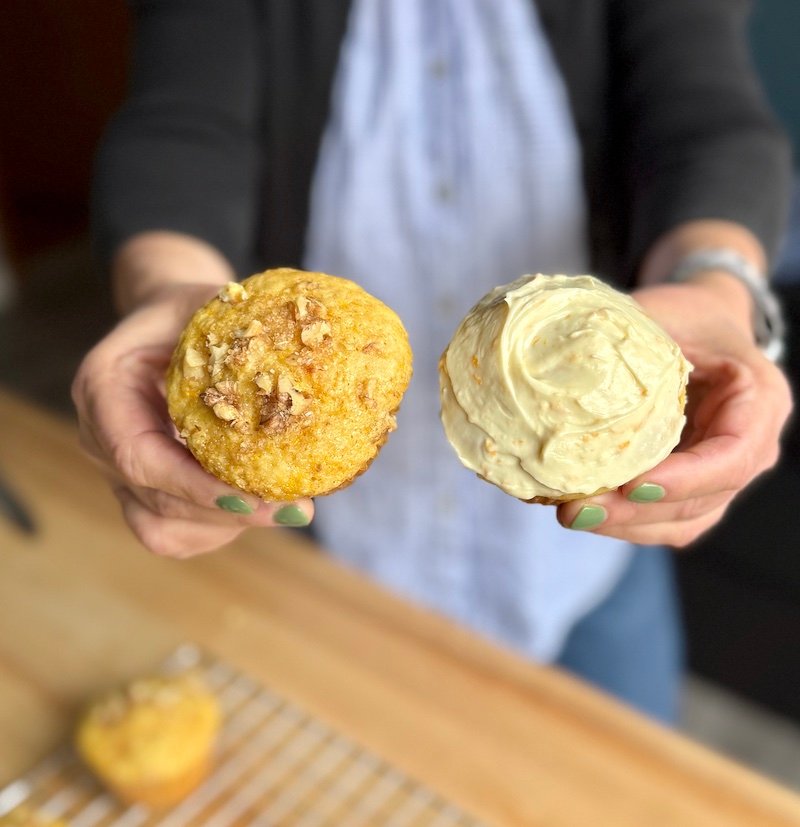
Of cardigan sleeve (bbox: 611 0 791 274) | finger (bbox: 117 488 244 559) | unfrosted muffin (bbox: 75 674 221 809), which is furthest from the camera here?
cardigan sleeve (bbox: 611 0 791 274)

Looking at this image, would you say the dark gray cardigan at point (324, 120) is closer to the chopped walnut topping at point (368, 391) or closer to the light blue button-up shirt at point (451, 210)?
the light blue button-up shirt at point (451, 210)

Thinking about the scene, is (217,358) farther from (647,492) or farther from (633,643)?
(633,643)

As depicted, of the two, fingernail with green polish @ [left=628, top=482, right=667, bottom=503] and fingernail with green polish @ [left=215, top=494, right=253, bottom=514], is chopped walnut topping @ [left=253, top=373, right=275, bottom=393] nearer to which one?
fingernail with green polish @ [left=215, top=494, right=253, bottom=514]

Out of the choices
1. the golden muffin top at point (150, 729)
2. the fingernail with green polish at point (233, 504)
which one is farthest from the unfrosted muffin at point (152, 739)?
the fingernail with green polish at point (233, 504)

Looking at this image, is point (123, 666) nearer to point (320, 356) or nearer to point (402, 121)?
point (320, 356)

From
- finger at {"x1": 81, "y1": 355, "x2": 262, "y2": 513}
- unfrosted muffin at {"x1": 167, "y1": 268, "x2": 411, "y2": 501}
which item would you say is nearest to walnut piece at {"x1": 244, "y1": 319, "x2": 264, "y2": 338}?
unfrosted muffin at {"x1": 167, "y1": 268, "x2": 411, "y2": 501}

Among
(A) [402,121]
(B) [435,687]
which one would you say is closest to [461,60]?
(A) [402,121]
